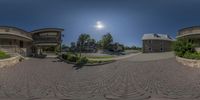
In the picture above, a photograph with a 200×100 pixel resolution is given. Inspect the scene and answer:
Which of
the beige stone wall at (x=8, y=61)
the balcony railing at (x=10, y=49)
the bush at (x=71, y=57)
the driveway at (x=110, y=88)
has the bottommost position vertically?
the driveway at (x=110, y=88)

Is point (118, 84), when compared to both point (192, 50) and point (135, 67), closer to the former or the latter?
point (135, 67)

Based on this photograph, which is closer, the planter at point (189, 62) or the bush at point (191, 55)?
the planter at point (189, 62)

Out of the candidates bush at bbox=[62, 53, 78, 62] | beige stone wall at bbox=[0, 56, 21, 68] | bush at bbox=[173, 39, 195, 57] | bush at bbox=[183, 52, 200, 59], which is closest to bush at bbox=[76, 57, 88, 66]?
bush at bbox=[62, 53, 78, 62]

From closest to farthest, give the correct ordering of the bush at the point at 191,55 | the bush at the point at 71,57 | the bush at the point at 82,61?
the bush at the point at 82,61, the bush at the point at 71,57, the bush at the point at 191,55

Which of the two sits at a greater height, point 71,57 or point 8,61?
point 71,57

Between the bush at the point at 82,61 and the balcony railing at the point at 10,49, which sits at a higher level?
the balcony railing at the point at 10,49

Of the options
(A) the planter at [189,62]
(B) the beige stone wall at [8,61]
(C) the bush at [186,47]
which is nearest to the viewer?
(A) the planter at [189,62]

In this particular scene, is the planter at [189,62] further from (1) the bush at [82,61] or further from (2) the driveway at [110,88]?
(1) the bush at [82,61]

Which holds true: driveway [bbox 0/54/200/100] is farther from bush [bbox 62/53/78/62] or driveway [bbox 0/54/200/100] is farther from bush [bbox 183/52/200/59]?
bush [bbox 183/52/200/59]

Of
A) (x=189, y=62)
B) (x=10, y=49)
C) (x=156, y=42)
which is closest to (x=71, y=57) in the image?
(x=156, y=42)

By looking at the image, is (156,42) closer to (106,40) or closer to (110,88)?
(106,40)

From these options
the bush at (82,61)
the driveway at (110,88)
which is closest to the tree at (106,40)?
the driveway at (110,88)

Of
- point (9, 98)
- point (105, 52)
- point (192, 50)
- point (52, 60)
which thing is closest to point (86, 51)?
point (105, 52)

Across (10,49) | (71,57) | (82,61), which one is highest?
(10,49)
